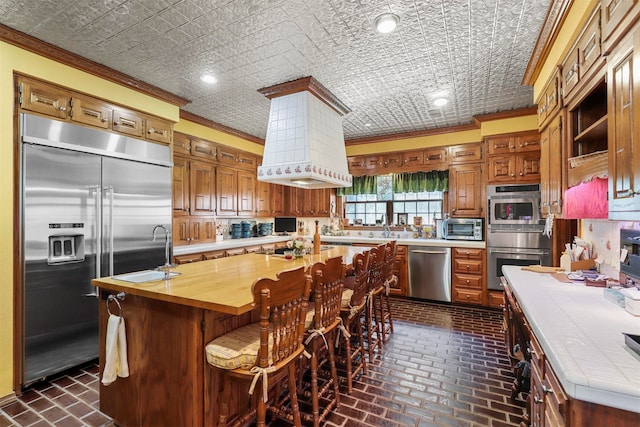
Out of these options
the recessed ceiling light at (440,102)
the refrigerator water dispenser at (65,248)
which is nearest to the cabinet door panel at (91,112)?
the refrigerator water dispenser at (65,248)

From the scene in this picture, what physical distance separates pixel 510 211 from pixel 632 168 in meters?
3.31

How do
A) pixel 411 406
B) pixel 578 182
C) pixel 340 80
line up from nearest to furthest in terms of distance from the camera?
pixel 578 182 → pixel 411 406 → pixel 340 80

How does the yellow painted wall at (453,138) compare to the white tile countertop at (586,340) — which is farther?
the yellow painted wall at (453,138)

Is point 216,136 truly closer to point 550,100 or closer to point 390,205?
point 390,205

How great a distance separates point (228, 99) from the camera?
150 inches

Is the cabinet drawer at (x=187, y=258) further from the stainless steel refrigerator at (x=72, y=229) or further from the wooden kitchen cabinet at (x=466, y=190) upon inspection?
the wooden kitchen cabinet at (x=466, y=190)

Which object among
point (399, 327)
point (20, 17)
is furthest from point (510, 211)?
point (20, 17)

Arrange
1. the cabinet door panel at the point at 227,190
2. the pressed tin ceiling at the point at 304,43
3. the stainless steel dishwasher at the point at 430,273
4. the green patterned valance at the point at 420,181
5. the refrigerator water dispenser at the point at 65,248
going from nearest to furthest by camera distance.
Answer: the pressed tin ceiling at the point at 304,43, the refrigerator water dispenser at the point at 65,248, the stainless steel dishwasher at the point at 430,273, the cabinet door panel at the point at 227,190, the green patterned valance at the point at 420,181

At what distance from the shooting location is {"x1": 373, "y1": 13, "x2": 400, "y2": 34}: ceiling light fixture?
2.18 m

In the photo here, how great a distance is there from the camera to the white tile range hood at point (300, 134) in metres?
3.36

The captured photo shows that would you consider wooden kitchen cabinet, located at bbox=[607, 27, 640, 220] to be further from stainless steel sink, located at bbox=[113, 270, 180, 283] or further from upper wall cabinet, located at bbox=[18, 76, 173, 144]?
upper wall cabinet, located at bbox=[18, 76, 173, 144]

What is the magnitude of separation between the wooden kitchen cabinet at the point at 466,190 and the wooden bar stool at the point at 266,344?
13.2ft

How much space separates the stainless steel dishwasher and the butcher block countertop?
2.79 metres

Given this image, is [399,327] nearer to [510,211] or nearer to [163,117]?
[510,211]
